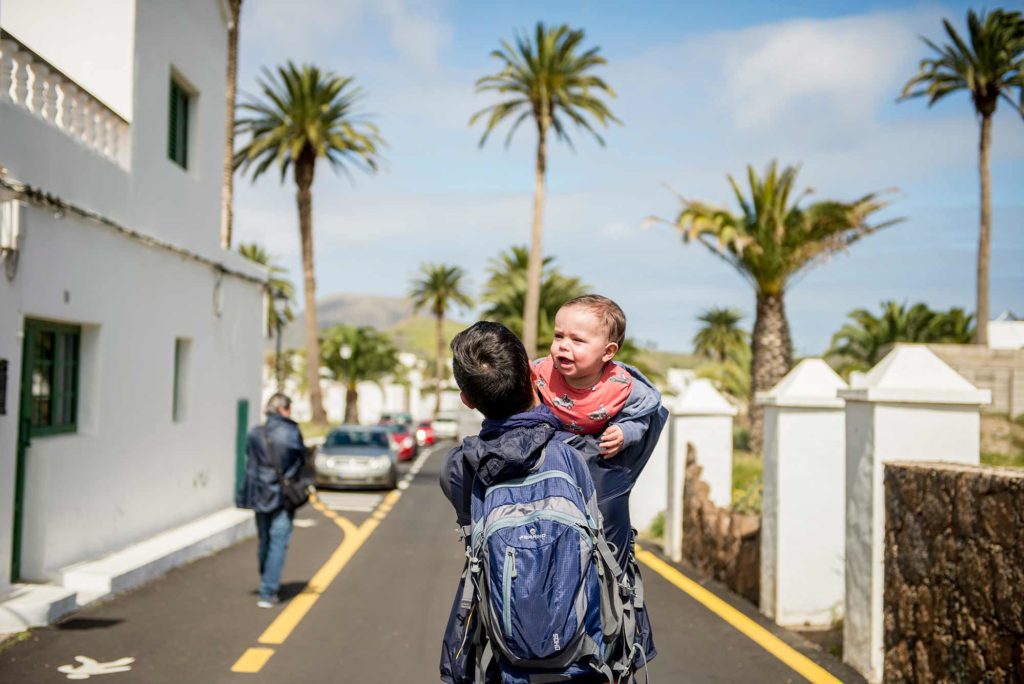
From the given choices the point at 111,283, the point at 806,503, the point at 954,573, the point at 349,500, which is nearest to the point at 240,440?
the point at 349,500

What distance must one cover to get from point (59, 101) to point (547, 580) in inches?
334

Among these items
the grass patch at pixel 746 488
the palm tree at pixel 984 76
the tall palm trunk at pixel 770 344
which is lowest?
the grass patch at pixel 746 488

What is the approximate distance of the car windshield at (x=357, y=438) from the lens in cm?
2342

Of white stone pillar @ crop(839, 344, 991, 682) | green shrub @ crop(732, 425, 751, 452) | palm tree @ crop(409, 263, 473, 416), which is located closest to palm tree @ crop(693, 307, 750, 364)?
palm tree @ crop(409, 263, 473, 416)

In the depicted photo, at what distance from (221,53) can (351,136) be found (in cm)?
2305

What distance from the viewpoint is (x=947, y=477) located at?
522cm

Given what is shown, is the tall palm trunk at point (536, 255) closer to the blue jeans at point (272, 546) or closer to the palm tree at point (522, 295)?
the palm tree at point (522, 295)

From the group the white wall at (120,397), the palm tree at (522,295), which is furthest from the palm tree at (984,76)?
the white wall at (120,397)

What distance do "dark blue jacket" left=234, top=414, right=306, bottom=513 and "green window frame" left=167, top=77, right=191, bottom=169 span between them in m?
5.45

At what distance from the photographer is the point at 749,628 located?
7.51 m

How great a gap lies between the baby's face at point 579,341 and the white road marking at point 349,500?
15.4 m

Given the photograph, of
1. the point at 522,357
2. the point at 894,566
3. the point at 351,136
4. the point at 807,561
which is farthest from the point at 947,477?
the point at 351,136

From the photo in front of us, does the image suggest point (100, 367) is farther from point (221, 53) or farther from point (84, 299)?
point (221, 53)

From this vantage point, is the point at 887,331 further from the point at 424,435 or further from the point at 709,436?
the point at 709,436
